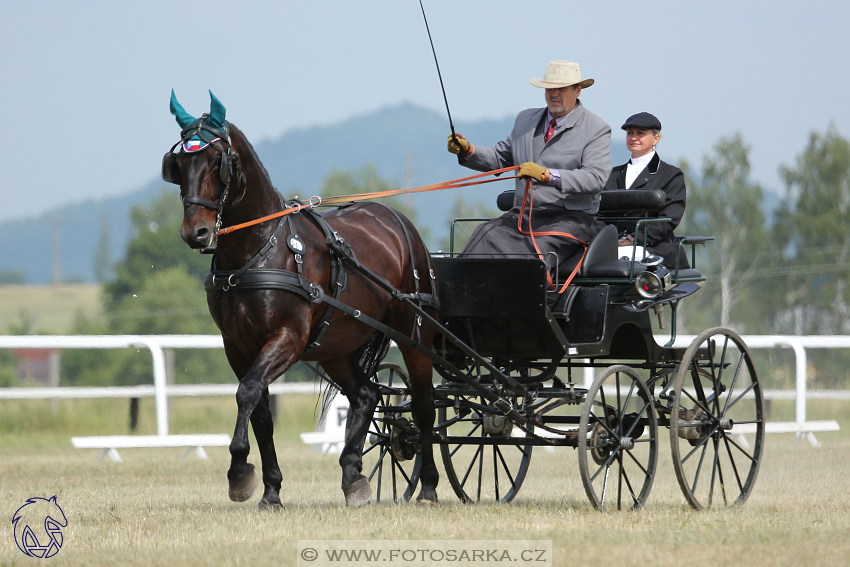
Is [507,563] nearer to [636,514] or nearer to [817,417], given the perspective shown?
[636,514]

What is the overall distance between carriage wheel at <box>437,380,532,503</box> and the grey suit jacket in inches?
50.2

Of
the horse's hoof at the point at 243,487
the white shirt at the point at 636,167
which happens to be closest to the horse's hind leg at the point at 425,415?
the horse's hoof at the point at 243,487

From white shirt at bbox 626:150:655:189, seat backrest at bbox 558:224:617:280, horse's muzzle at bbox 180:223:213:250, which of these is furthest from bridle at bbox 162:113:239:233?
white shirt at bbox 626:150:655:189

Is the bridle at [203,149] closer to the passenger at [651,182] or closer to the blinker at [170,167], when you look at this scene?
the blinker at [170,167]

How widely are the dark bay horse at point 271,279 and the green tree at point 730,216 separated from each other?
4676 cm

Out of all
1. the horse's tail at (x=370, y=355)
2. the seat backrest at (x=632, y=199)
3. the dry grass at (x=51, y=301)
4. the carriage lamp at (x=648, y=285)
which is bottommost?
the dry grass at (x=51, y=301)

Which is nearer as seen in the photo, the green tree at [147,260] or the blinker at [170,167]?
the blinker at [170,167]

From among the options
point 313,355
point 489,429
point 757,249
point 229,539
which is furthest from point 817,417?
point 757,249

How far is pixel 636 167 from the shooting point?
7879 millimetres

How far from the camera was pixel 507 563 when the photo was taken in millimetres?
4625

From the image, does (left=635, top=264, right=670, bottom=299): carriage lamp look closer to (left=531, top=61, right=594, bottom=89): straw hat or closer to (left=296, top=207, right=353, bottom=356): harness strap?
(left=531, top=61, right=594, bottom=89): straw hat

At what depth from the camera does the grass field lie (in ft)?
16.0

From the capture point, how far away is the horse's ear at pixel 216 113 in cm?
558

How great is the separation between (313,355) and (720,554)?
252cm
